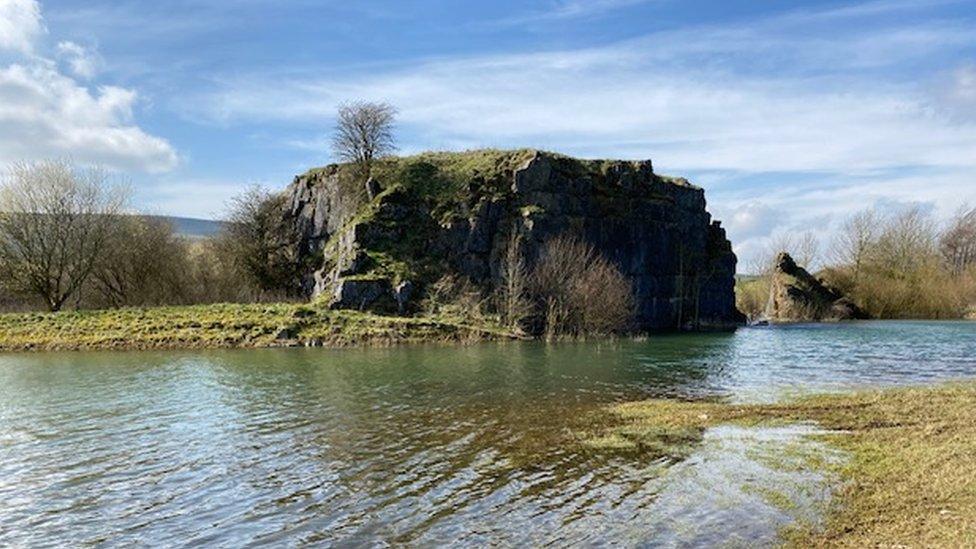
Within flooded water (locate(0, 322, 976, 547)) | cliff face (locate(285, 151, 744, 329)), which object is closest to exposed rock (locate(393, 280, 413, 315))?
cliff face (locate(285, 151, 744, 329))

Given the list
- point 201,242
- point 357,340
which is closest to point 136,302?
point 201,242

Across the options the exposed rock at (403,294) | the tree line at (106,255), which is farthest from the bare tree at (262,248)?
the exposed rock at (403,294)

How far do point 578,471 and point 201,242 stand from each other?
80.5 meters

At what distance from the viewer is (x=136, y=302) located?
75.6 metres

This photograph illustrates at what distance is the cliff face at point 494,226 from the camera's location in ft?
244

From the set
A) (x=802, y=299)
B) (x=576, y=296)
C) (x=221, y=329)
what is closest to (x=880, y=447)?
(x=576, y=296)

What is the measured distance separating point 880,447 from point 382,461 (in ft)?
41.9

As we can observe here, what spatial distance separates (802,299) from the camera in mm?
106000

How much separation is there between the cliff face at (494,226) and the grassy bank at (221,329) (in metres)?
7.25

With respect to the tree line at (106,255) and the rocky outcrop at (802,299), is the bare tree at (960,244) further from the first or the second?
the tree line at (106,255)


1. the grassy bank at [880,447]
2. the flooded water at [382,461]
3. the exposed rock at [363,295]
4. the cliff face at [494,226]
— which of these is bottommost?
the flooded water at [382,461]

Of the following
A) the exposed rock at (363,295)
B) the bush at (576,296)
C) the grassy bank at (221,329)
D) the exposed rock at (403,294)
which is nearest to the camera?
the grassy bank at (221,329)

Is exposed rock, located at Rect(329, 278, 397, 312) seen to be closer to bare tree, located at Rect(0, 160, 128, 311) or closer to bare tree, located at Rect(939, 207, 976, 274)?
bare tree, located at Rect(0, 160, 128, 311)

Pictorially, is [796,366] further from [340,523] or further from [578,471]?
[340,523]
